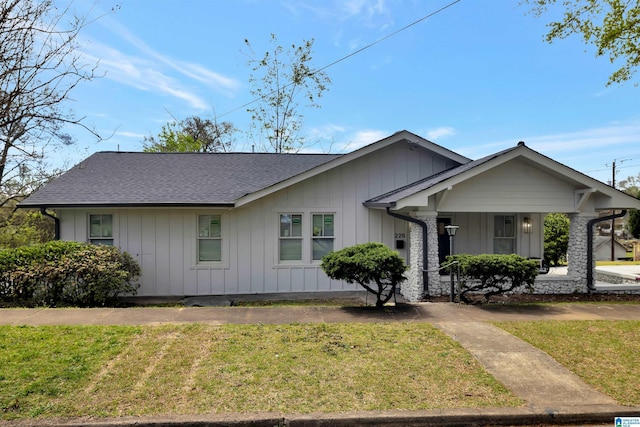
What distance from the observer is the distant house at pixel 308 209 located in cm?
946

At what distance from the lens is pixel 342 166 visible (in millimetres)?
10703

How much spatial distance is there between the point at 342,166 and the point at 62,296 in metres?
7.81

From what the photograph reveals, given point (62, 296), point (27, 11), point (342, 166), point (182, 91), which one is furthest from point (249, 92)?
point (27, 11)

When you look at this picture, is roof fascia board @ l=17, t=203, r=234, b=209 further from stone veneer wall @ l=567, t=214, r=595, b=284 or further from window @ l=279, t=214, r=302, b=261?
stone veneer wall @ l=567, t=214, r=595, b=284

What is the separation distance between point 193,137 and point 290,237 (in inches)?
894

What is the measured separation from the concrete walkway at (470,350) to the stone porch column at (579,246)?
2224 millimetres

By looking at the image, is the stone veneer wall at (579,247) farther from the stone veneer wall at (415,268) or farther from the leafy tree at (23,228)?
the leafy tree at (23,228)

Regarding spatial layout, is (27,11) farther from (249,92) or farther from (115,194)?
(249,92)

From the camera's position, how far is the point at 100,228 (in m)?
10.1

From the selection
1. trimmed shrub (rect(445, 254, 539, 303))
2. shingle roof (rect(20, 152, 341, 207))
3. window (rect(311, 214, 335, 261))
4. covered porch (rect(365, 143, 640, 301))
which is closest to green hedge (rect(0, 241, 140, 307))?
shingle roof (rect(20, 152, 341, 207))

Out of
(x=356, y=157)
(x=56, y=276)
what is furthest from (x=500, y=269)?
(x=56, y=276)

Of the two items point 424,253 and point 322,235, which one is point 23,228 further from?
point 424,253

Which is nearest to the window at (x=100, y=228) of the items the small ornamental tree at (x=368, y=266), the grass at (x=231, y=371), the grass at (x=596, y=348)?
the grass at (x=231, y=371)

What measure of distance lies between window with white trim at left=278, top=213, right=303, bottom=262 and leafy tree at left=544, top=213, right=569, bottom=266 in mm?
13840
